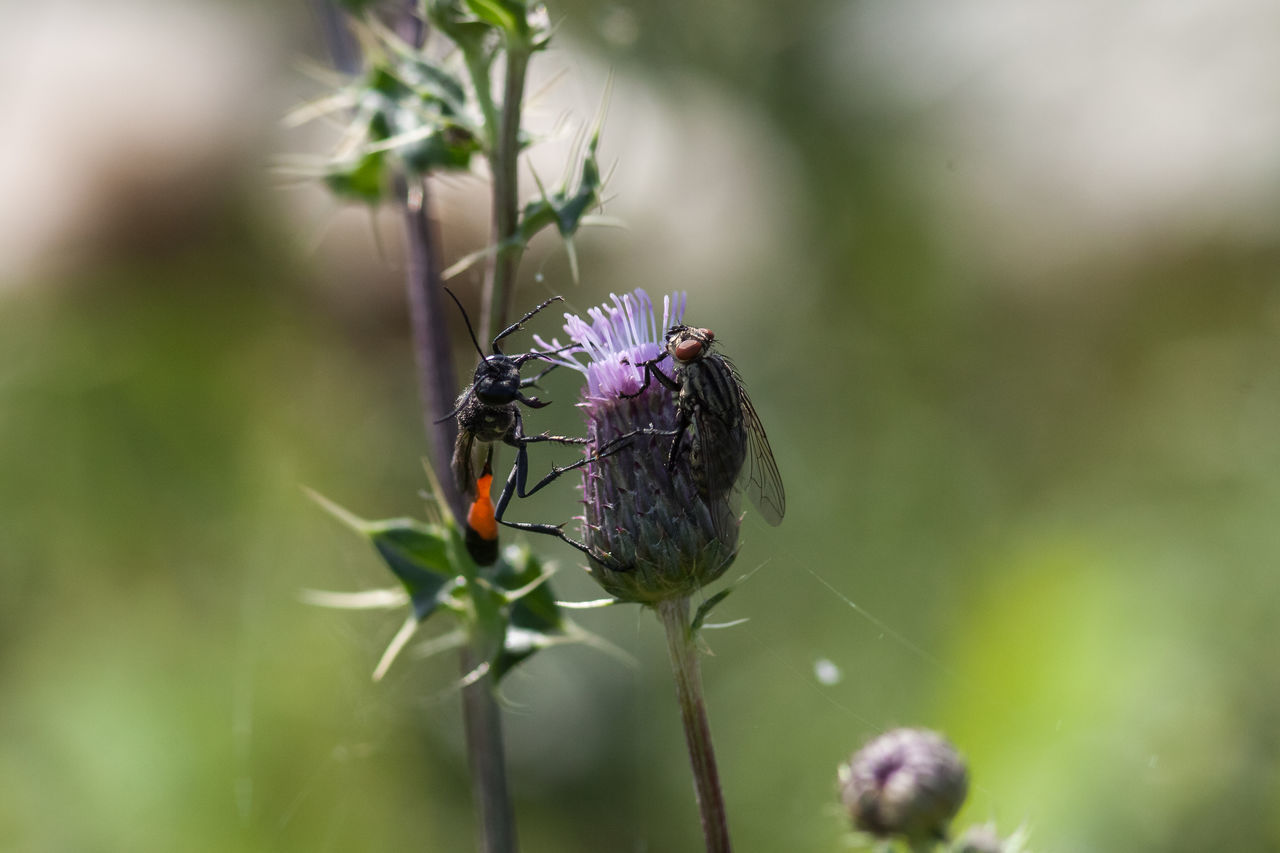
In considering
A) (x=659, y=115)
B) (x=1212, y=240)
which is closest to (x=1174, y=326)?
(x=1212, y=240)

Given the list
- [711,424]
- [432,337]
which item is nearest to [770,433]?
[432,337]

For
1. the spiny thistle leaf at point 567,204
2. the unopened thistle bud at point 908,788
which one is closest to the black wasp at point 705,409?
the spiny thistle leaf at point 567,204

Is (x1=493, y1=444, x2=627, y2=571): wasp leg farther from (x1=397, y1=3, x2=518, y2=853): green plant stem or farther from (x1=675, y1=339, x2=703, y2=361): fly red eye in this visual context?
(x1=675, y1=339, x2=703, y2=361): fly red eye

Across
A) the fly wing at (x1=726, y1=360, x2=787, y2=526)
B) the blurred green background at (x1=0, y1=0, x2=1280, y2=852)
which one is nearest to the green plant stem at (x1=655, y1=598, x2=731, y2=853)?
the fly wing at (x1=726, y1=360, x2=787, y2=526)

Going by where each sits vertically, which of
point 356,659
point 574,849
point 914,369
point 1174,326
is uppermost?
point 1174,326

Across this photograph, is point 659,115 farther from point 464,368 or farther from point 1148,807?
point 1148,807
